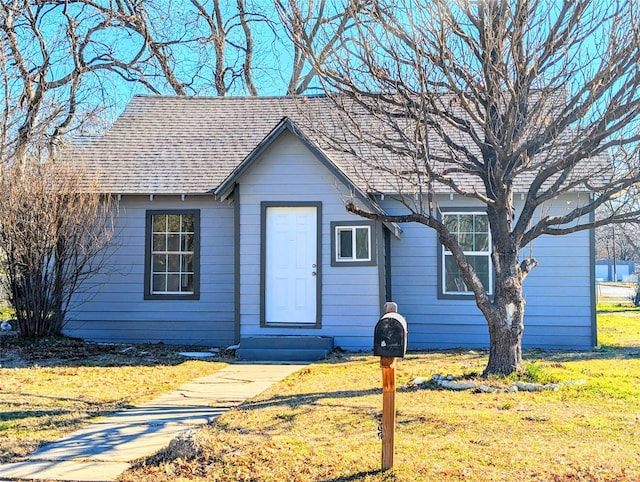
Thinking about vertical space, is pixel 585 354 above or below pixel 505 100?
below

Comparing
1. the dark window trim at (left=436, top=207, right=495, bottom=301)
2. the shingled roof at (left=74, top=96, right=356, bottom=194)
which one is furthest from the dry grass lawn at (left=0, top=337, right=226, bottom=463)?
the dark window trim at (left=436, top=207, right=495, bottom=301)

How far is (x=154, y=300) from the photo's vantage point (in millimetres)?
13484

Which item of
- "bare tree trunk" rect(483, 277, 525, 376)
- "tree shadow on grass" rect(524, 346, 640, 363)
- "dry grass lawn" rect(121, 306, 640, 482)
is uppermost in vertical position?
"bare tree trunk" rect(483, 277, 525, 376)

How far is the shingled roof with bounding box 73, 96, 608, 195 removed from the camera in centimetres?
1334

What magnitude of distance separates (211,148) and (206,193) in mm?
2049

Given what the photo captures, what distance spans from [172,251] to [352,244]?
4.14m

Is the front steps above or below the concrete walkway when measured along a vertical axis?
above

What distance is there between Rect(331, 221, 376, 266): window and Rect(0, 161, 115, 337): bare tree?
15.3 ft

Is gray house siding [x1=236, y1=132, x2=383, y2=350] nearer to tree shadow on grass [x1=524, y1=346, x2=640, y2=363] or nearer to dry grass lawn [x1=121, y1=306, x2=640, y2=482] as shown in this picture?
tree shadow on grass [x1=524, y1=346, x2=640, y2=363]

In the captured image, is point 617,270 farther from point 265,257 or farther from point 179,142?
point 265,257

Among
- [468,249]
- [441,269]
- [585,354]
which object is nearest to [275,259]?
[441,269]

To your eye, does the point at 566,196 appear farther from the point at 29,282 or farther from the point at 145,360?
the point at 29,282

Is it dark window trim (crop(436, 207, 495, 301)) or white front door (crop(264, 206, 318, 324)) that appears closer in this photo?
white front door (crop(264, 206, 318, 324))

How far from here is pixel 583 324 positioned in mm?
12492
